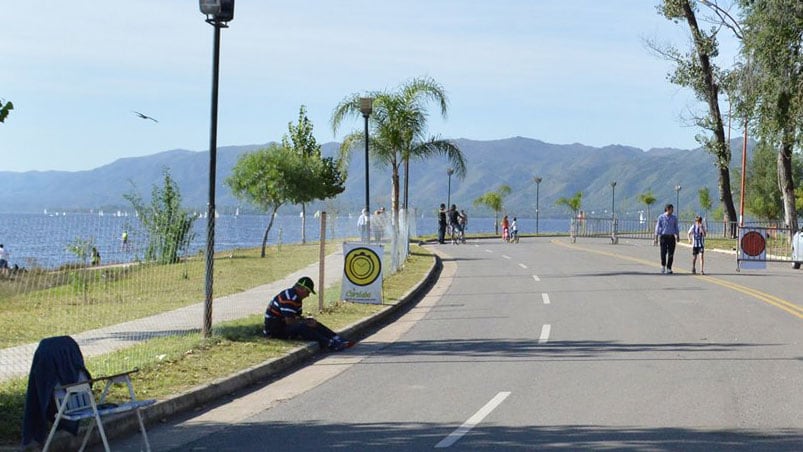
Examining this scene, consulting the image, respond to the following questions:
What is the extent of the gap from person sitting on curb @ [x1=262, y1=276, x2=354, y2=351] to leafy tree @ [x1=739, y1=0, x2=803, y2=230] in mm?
28975

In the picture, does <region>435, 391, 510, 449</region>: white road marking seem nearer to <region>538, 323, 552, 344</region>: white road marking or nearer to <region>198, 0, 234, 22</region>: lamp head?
<region>538, 323, 552, 344</region>: white road marking

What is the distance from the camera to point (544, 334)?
16.0 meters

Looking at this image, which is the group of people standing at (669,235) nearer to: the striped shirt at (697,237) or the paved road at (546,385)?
the striped shirt at (697,237)

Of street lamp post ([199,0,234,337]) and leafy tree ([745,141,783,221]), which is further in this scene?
leafy tree ([745,141,783,221])

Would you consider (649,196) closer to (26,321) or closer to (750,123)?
(750,123)

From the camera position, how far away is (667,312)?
1894 centimetres

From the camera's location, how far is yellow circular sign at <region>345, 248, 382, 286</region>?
1978 cm

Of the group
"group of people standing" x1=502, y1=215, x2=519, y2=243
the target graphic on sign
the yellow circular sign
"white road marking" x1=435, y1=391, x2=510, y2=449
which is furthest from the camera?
"group of people standing" x1=502, y1=215, x2=519, y2=243

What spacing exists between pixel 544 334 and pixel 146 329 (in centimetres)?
605

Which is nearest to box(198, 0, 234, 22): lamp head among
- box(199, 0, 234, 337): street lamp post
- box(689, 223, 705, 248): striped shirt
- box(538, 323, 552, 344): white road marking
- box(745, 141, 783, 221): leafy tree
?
box(199, 0, 234, 337): street lamp post

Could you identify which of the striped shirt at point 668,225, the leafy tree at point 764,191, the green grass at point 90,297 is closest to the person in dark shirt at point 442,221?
the striped shirt at point 668,225

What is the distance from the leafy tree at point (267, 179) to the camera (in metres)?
45.8

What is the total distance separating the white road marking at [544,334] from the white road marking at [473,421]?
14.1ft

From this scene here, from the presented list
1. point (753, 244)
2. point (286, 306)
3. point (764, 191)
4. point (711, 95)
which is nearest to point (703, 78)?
point (711, 95)
